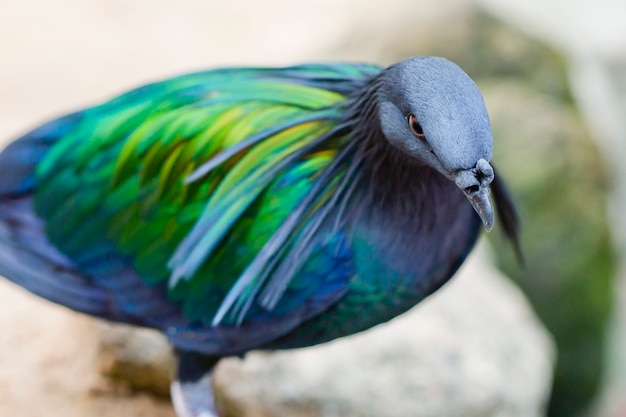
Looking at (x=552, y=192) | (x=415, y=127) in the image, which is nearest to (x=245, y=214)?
(x=415, y=127)

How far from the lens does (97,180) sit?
202 cm

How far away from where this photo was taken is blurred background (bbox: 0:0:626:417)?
2457mm

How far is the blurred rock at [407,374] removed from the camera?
7.93ft

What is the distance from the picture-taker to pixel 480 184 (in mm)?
1363

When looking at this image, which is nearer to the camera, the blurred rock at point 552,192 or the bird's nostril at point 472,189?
the bird's nostril at point 472,189

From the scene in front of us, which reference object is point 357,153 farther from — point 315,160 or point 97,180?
point 97,180

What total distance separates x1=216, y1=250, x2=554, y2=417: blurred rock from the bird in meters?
0.34

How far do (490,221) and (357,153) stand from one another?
441 millimetres

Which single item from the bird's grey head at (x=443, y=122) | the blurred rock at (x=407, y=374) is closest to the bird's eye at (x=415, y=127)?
the bird's grey head at (x=443, y=122)

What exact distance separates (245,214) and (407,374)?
3.04ft

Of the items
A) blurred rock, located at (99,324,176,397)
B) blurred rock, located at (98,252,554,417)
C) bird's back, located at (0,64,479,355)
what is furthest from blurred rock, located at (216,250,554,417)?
bird's back, located at (0,64,479,355)

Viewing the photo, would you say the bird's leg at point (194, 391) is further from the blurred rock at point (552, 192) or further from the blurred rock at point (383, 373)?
the blurred rock at point (552, 192)

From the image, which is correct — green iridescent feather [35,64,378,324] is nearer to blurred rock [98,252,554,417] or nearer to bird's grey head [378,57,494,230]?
bird's grey head [378,57,494,230]

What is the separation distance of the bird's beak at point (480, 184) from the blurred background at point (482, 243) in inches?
47.0
